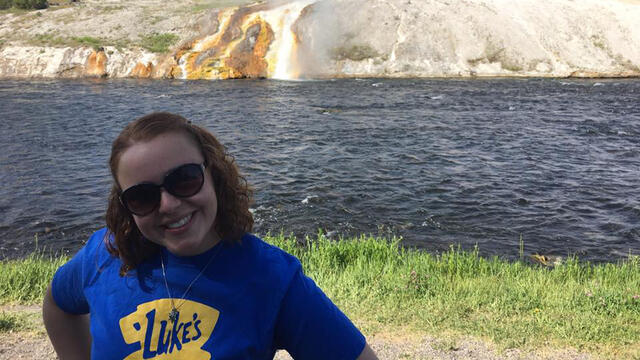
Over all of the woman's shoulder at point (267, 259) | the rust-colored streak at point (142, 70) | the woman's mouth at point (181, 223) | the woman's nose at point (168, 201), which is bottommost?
the rust-colored streak at point (142, 70)

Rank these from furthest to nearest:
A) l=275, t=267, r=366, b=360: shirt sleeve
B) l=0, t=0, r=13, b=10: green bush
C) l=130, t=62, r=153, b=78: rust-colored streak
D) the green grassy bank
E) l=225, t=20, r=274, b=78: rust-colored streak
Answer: l=0, t=0, r=13, b=10: green bush, l=130, t=62, r=153, b=78: rust-colored streak, l=225, t=20, r=274, b=78: rust-colored streak, the green grassy bank, l=275, t=267, r=366, b=360: shirt sleeve

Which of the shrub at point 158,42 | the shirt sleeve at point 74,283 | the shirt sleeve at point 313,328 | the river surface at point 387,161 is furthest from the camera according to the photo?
the shrub at point 158,42

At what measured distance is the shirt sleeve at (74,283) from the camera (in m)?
2.53

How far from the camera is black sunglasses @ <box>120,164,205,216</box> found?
228 centimetres

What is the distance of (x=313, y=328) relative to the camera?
219cm

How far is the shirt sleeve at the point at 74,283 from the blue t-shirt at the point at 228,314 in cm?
29

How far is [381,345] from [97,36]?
44.4 m

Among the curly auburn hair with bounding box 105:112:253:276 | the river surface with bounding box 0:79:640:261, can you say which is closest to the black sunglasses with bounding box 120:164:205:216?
the curly auburn hair with bounding box 105:112:253:276

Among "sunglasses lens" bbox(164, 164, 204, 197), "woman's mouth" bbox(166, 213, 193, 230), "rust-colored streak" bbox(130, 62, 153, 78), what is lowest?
"rust-colored streak" bbox(130, 62, 153, 78)

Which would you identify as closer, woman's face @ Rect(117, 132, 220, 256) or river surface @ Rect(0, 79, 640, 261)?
woman's face @ Rect(117, 132, 220, 256)

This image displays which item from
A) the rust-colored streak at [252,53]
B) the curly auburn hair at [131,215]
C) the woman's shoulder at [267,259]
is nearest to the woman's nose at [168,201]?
the curly auburn hair at [131,215]

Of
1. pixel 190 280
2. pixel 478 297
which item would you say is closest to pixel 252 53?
pixel 478 297

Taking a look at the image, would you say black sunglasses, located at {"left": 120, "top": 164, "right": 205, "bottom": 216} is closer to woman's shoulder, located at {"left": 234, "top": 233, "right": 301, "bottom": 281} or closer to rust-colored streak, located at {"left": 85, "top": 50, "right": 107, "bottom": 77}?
woman's shoulder, located at {"left": 234, "top": 233, "right": 301, "bottom": 281}

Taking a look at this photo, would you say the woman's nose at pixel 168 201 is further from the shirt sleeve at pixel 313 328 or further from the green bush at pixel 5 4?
the green bush at pixel 5 4
